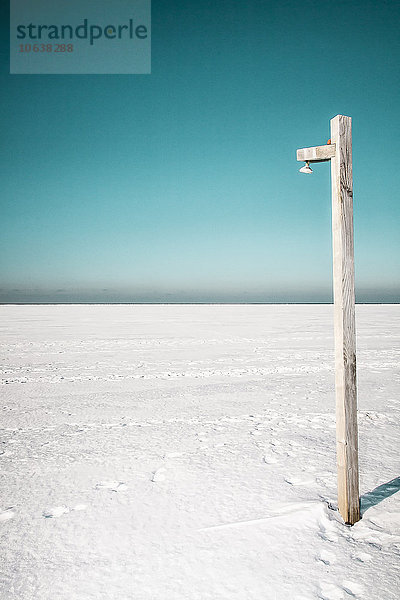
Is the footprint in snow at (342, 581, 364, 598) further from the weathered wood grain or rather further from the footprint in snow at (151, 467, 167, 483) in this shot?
the weathered wood grain

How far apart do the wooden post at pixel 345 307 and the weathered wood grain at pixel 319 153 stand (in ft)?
0.13

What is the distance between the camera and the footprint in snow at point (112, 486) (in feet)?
10.6

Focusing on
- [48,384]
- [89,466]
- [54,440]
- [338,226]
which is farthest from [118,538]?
[48,384]

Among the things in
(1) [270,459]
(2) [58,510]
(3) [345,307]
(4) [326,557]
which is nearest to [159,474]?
(2) [58,510]

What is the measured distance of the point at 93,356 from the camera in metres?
10.6

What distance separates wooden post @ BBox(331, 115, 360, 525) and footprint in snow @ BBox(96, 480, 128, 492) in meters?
1.89

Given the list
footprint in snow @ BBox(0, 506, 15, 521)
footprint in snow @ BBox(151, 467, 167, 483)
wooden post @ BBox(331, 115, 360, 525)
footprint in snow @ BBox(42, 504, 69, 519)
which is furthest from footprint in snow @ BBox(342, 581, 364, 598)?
footprint in snow @ BBox(0, 506, 15, 521)

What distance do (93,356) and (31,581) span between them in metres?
8.67

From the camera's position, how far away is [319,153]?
2.66 metres

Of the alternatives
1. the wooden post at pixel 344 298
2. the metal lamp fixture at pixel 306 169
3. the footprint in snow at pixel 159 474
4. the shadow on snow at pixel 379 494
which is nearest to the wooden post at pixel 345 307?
the wooden post at pixel 344 298

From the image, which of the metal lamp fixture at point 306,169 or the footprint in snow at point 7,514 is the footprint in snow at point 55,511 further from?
the metal lamp fixture at point 306,169

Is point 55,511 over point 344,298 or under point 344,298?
under

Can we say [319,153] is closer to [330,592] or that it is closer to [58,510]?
[330,592]

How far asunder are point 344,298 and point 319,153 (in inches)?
43.0
